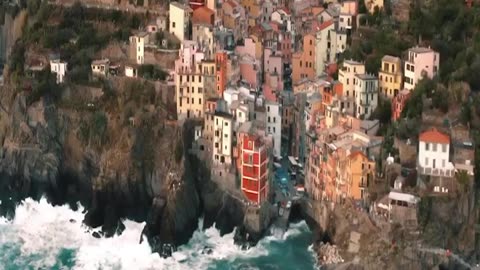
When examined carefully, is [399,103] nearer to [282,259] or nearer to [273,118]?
[273,118]

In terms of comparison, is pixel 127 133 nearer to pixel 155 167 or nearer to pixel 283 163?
pixel 155 167

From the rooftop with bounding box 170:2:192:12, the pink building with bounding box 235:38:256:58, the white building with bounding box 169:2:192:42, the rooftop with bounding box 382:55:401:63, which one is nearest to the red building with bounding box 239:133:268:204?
the rooftop with bounding box 382:55:401:63

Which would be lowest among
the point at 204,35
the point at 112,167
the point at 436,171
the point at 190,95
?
the point at 112,167

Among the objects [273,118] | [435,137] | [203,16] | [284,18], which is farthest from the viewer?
[284,18]

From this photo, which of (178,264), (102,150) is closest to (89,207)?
(102,150)

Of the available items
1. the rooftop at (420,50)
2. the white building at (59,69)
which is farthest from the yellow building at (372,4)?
the white building at (59,69)

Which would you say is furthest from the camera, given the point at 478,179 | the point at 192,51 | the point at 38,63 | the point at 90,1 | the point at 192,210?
the point at 90,1

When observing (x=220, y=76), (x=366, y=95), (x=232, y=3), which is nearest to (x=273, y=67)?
(x=232, y=3)

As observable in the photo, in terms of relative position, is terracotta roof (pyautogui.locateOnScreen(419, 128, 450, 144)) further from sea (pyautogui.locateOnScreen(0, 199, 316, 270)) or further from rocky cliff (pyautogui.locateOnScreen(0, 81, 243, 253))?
rocky cliff (pyautogui.locateOnScreen(0, 81, 243, 253))
